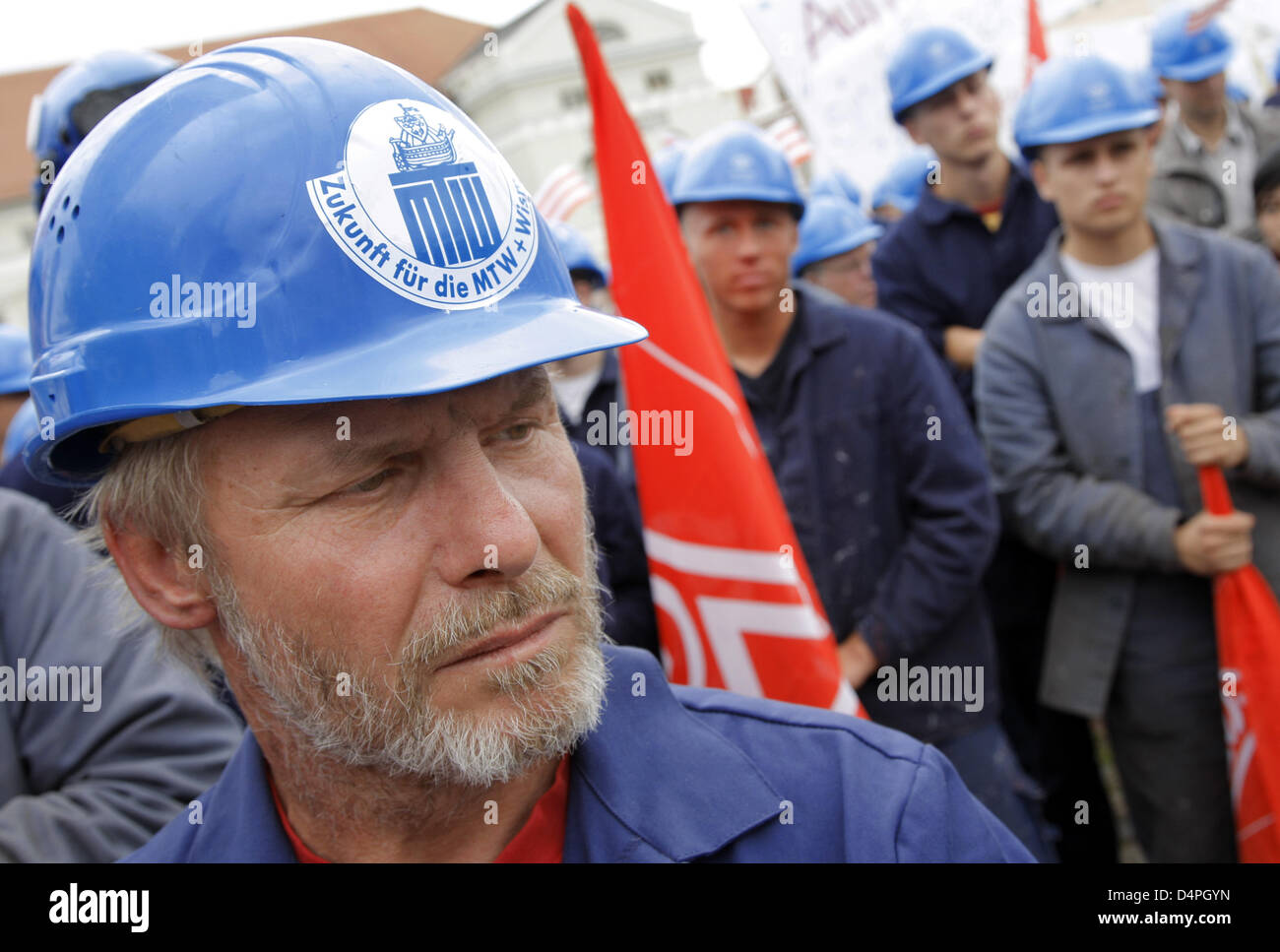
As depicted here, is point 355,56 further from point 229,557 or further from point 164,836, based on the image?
point 164,836

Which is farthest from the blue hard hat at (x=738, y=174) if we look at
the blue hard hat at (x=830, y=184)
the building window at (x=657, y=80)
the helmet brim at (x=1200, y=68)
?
the building window at (x=657, y=80)

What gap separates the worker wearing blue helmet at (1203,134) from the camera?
4.86 m

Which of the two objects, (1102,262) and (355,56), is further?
(1102,262)

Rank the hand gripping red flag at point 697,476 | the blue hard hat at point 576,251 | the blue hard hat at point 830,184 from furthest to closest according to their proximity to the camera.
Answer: the blue hard hat at point 830,184, the blue hard hat at point 576,251, the hand gripping red flag at point 697,476

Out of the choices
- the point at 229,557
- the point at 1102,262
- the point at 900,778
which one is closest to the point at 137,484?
the point at 229,557

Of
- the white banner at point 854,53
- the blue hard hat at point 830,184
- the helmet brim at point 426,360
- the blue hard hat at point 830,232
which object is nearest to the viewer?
the helmet brim at point 426,360

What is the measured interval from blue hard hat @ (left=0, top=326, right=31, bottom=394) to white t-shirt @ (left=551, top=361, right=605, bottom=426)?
2.27 meters

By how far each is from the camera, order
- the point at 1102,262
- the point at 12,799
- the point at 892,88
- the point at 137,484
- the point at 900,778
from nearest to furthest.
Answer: the point at 900,778
the point at 137,484
the point at 12,799
the point at 1102,262
the point at 892,88

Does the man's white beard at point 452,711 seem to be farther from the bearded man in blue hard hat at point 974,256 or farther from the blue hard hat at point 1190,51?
the blue hard hat at point 1190,51

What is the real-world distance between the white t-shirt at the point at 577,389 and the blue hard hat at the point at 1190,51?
3429 mm

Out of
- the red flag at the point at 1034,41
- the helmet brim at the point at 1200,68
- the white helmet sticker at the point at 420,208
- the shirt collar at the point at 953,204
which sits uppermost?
the red flag at the point at 1034,41

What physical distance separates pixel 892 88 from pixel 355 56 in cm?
382

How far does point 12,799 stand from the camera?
1.84 meters

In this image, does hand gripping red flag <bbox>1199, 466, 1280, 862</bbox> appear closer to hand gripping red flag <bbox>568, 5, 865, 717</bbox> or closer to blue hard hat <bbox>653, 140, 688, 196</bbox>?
hand gripping red flag <bbox>568, 5, 865, 717</bbox>
